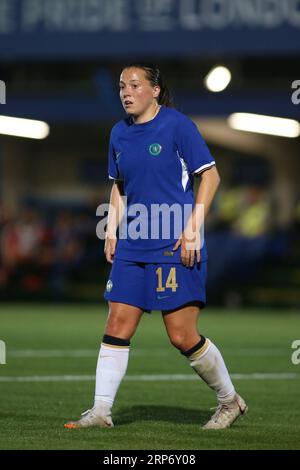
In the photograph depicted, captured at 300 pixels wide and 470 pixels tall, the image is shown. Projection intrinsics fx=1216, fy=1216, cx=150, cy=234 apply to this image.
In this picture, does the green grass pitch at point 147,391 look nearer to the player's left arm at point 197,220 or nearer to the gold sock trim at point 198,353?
the gold sock trim at point 198,353

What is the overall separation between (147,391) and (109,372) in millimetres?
2586

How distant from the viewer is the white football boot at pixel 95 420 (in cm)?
782

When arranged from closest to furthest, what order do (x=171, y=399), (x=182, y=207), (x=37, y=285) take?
(x=182, y=207) → (x=171, y=399) → (x=37, y=285)

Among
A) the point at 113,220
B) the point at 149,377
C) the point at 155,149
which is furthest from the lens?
the point at 149,377

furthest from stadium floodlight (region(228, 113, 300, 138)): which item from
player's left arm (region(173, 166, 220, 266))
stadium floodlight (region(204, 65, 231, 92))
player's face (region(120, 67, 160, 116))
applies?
player's left arm (region(173, 166, 220, 266))

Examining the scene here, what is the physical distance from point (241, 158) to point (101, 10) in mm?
7094

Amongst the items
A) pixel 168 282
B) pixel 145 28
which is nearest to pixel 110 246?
pixel 168 282

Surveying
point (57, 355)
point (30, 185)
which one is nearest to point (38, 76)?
point (30, 185)

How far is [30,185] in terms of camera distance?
32.7 metres

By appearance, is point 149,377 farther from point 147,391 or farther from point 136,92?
point 136,92

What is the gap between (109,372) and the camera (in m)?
7.88
